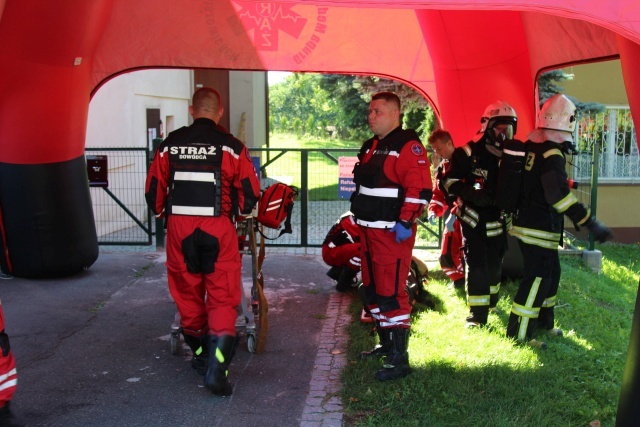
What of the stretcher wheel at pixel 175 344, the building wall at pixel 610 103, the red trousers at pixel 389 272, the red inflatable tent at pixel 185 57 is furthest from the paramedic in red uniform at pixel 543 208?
the building wall at pixel 610 103

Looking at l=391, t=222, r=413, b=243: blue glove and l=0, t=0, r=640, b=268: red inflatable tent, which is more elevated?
l=0, t=0, r=640, b=268: red inflatable tent

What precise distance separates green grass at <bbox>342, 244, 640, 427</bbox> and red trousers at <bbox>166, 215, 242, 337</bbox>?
1066 millimetres

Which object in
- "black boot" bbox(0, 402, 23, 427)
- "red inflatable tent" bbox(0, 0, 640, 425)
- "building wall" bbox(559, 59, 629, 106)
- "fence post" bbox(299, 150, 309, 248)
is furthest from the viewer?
"building wall" bbox(559, 59, 629, 106)

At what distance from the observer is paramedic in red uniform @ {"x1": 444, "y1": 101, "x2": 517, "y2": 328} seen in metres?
6.68

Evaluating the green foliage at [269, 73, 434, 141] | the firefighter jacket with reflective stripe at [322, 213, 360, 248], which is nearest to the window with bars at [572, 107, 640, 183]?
the green foliage at [269, 73, 434, 141]

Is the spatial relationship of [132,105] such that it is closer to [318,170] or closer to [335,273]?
[318,170]

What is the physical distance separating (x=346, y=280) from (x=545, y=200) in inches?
109

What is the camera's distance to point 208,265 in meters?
5.21

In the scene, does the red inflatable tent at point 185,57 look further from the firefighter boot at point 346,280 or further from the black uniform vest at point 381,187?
the firefighter boot at point 346,280

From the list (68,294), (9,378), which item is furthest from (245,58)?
(9,378)

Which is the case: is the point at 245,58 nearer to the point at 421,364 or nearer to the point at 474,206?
the point at 474,206

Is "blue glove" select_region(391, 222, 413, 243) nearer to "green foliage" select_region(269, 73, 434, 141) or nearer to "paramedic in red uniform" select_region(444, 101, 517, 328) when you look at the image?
"paramedic in red uniform" select_region(444, 101, 517, 328)

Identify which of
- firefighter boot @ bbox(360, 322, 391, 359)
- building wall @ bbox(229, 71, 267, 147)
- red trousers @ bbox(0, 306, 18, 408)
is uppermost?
building wall @ bbox(229, 71, 267, 147)

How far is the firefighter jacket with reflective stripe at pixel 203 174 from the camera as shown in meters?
5.19
